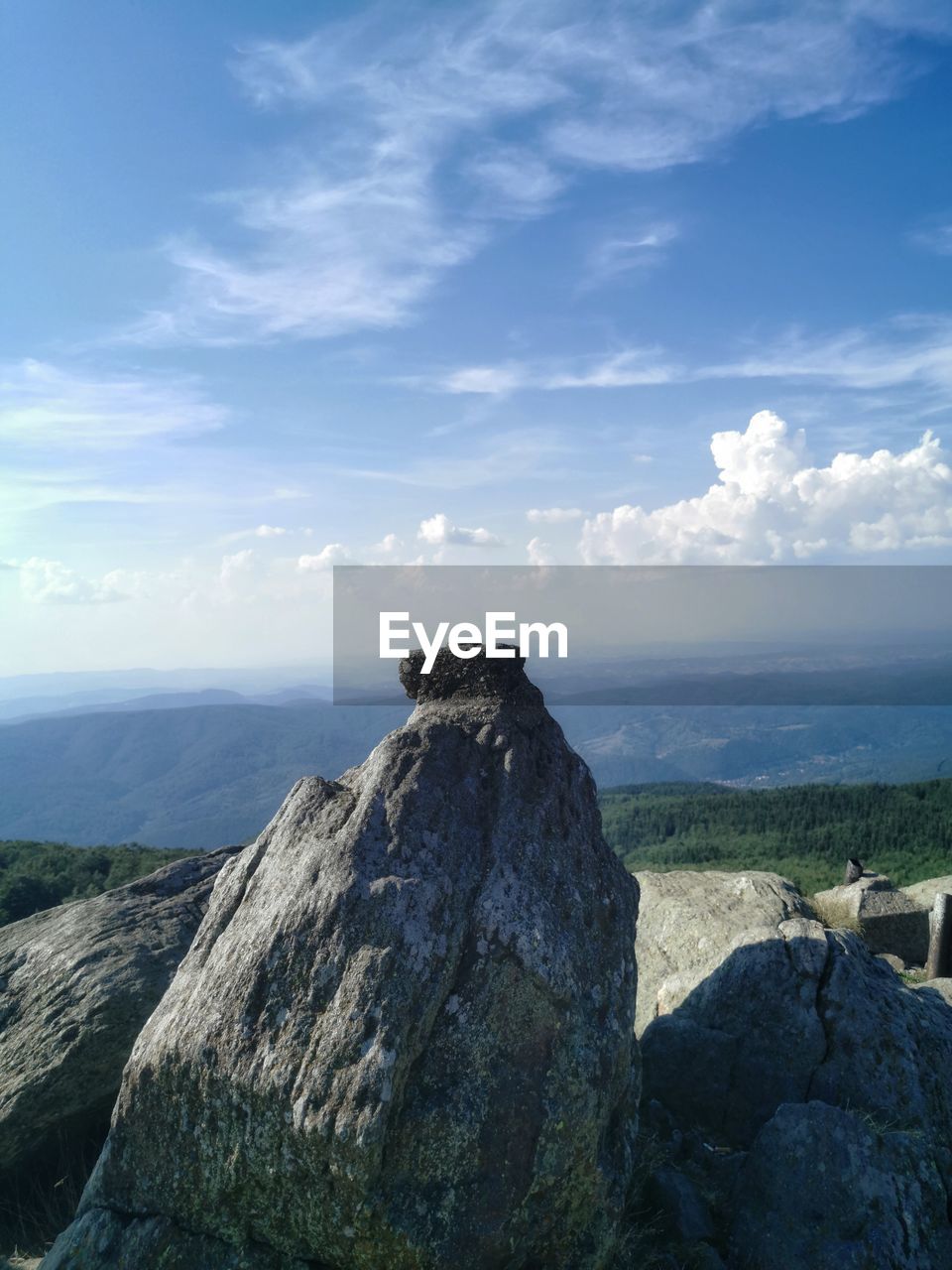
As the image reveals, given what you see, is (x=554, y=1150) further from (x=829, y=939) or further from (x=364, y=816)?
(x=829, y=939)

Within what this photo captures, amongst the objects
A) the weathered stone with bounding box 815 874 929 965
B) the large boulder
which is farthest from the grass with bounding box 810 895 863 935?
the large boulder

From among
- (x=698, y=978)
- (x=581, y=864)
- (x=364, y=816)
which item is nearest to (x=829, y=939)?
(x=698, y=978)

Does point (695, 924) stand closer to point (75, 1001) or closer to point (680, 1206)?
point (680, 1206)

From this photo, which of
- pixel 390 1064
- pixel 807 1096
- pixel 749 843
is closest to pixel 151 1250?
pixel 390 1064

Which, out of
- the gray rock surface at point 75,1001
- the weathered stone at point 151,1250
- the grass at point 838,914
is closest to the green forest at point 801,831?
the grass at point 838,914

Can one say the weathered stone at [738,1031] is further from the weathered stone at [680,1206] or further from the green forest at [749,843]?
the green forest at [749,843]
